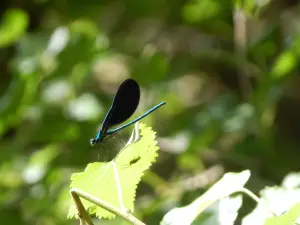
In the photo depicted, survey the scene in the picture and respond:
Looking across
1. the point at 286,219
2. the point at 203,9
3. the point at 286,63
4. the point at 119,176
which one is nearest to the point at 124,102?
the point at 119,176

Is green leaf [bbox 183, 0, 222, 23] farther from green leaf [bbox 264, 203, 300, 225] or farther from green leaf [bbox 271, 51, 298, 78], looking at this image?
green leaf [bbox 264, 203, 300, 225]

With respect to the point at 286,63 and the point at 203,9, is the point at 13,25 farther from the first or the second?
the point at 286,63

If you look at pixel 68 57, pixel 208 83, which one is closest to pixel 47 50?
pixel 68 57

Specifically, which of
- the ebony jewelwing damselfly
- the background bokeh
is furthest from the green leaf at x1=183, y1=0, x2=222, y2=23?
the ebony jewelwing damselfly

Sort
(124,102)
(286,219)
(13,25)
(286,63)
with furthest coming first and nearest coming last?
(13,25), (286,63), (124,102), (286,219)

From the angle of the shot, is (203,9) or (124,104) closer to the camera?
(124,104)

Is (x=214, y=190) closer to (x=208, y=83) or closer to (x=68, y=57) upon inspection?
(x=68, y=57)
